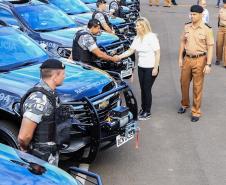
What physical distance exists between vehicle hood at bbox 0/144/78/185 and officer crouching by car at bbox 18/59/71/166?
0.19m

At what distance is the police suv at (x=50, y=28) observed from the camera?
9.62 m

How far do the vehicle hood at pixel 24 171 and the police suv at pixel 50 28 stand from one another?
190 inches

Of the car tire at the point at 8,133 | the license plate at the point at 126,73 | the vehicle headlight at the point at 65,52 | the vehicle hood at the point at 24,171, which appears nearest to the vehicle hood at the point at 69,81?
the car tire at the point at 8,133

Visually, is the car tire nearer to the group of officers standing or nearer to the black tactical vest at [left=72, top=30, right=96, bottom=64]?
the group of officers standing

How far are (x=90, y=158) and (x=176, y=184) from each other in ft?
3.52

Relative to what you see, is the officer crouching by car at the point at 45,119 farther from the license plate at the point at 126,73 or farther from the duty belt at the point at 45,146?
the license plate at the point at 126,73

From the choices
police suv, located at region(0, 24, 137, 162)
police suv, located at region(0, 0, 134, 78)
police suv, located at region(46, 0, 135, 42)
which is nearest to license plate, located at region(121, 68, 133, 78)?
police suv, located at region(0, 0, 134, 78)

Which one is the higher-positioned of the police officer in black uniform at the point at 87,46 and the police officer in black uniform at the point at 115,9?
the police officer in black uniform at the point at 87,46

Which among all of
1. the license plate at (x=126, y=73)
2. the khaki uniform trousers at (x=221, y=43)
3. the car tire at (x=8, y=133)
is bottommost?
the khaki uniform trousers at (x=221, y=43)

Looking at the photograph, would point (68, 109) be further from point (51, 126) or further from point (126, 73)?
point (126, 73)

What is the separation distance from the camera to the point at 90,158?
19.9 ft

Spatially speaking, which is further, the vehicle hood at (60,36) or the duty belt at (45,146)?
the vehicle hood at (60,36)

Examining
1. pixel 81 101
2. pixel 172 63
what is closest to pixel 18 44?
pixel 81 101

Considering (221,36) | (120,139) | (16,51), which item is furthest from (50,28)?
(221,36)
